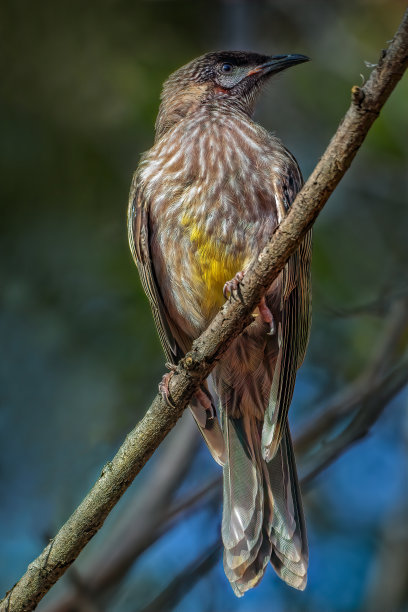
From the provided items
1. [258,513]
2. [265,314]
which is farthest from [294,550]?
[265,314]

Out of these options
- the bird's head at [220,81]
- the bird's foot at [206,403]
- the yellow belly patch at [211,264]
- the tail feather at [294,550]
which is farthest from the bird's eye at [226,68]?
the tail feather at [294,550]

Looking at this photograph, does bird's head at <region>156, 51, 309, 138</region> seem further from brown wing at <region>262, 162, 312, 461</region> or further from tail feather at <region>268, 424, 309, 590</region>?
tail feather at <region>268, 424, 309, 590</region>

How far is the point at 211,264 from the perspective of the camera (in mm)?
3891

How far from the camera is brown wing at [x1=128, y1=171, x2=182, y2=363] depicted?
4164 mm

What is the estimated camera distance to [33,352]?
21.0ft

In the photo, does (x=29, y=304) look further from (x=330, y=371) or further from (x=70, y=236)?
(x=330, y=371)

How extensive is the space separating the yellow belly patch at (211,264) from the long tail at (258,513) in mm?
788

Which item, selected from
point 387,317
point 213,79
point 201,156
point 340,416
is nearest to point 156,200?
point 201,156

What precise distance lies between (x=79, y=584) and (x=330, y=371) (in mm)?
3152

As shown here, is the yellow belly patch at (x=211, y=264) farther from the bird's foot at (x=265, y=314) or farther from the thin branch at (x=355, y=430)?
the thin branch at (x=355, y=430)

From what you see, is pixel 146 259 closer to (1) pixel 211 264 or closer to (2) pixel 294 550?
(1) pixel 211 264

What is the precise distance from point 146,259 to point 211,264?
44 centimetres

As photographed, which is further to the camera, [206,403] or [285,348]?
[206,403]

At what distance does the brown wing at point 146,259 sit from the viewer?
4.16m
